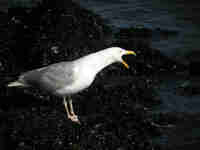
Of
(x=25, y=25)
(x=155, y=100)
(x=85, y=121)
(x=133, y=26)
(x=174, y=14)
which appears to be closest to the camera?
(x=85, y=121)

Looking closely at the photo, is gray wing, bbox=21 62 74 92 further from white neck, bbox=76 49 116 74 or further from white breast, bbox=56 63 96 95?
white neck, bbox=76 49 116 74

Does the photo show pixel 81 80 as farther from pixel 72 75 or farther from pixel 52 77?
pixel 52 77

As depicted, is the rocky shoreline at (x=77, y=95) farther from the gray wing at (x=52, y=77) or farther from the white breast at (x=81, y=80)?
the white breast at (x=81, y=80)

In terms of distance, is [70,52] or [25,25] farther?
[25,25]

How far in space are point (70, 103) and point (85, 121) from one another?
0.51 metres

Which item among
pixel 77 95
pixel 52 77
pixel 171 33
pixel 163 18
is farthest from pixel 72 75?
pixel 163 18

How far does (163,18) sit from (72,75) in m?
7.64

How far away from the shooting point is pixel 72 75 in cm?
668

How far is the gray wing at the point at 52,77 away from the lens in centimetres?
672

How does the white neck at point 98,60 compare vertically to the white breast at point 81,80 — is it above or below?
above

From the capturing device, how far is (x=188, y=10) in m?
13.8

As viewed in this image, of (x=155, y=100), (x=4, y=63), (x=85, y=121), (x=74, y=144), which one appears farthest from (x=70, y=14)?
(x=74, y=144)

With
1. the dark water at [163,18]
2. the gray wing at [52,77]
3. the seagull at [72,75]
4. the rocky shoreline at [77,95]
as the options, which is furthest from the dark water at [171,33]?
the gray wing at [52,77]

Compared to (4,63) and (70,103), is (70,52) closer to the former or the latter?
(4,63)
